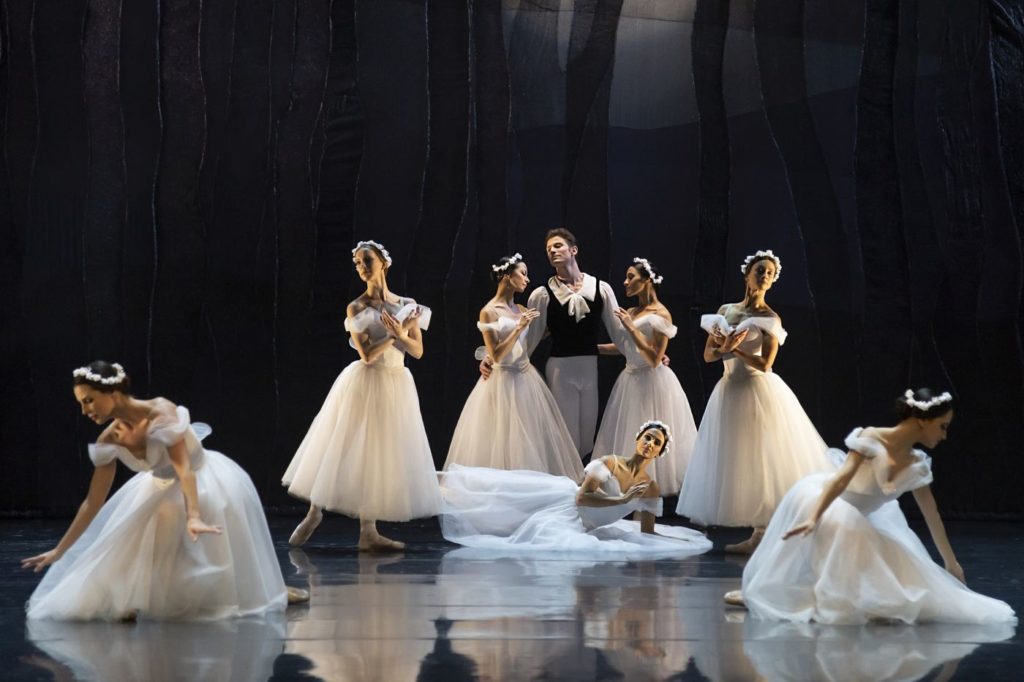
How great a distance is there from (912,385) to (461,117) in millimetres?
2780

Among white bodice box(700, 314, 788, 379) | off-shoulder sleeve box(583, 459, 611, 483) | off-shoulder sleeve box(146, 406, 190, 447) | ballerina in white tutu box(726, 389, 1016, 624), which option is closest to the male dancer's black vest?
white bodice box(700, 314, 788, 379)

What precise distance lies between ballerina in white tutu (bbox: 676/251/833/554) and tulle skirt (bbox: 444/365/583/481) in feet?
2.14

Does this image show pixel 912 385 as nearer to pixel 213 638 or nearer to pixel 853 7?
pixel 853 7

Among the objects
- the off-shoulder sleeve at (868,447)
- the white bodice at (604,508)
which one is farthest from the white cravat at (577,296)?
the off-shoulder sleeve at (868,447)

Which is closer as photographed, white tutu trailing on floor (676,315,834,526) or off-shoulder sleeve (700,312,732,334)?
white tutu trailing on floor (676,315,834,526)

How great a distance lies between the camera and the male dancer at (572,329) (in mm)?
6453

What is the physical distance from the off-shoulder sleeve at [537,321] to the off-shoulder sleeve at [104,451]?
2.79m

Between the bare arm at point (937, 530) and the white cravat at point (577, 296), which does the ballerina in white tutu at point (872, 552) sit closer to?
the bare arm at point (937, 530)

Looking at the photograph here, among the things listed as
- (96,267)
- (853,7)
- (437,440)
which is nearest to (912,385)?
(853,7)

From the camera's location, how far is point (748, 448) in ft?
19.4

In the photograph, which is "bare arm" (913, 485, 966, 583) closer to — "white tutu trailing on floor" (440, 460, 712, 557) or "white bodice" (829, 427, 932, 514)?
"white bodice" (829, 427, 932, 514)

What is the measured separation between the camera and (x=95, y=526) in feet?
13.5

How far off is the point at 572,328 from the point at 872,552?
106 inches

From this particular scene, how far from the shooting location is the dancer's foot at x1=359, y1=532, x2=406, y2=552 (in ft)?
18.9
